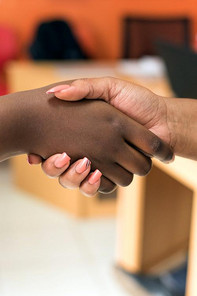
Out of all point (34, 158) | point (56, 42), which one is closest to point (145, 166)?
point (34, 158)

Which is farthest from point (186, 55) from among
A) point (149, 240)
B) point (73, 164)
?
point (149, 240)

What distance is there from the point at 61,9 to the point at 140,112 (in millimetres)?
2912

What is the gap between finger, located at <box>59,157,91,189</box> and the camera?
1052 millimetres

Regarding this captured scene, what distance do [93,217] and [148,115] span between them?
1.40 metres

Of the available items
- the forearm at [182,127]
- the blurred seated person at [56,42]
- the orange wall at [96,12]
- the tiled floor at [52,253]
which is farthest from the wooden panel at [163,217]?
the orange wall at [96,12]

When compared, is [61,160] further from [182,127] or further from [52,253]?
[52,253]

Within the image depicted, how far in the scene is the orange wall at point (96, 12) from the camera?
3645 mm

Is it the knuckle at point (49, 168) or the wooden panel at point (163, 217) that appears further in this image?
the wooden panel at point (163, 217)

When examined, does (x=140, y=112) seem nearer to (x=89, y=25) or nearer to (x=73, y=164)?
(x=73, y=164)

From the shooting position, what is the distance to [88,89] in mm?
1021

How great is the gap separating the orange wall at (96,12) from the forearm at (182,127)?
111 inches

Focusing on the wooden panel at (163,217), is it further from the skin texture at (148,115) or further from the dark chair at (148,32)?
the dark chair at (148,32)

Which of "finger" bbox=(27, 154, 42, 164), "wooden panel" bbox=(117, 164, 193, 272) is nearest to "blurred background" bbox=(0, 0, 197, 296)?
"wooden panel" bbox=(117, 164, 193, 272)

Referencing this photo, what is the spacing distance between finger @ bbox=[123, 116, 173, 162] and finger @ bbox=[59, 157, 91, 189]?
118mm
